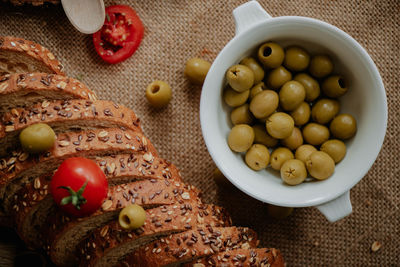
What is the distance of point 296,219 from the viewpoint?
2.24 metres

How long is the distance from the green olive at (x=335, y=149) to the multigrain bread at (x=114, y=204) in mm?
676

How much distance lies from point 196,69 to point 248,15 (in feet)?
1.58

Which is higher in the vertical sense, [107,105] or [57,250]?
[107,105]

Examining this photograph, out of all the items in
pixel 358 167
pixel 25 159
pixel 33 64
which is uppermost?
pixel 358 167

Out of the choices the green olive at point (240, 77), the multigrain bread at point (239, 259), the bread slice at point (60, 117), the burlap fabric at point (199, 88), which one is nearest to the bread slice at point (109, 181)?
the bread slice at point (60, 117)

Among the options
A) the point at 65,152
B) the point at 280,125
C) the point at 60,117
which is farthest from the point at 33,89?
the point at 280,125

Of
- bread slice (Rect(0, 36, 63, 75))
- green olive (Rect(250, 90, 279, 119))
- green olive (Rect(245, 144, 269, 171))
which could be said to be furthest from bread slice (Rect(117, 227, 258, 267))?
bread slice (Rect(0, 36, 63, 75))

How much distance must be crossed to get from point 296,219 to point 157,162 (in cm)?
89

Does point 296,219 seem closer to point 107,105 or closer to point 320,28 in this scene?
point 320,28

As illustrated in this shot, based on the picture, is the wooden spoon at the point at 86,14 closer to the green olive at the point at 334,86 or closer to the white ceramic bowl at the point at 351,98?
the white ceramic bowl at the point at 351,98

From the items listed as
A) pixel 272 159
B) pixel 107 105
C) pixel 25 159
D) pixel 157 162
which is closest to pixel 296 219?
pixel 272 159

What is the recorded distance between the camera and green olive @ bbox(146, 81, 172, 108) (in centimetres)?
215

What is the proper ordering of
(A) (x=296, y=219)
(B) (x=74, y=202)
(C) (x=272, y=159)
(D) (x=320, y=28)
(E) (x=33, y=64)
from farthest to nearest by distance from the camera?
(A) (x=296, y=219), (E) (x=33, y=64), (C) (x=272, y=159), (D) (x=320, y=28), (B) (x=74, y=202)

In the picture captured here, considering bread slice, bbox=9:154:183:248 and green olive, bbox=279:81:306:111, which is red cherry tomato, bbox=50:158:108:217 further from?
green olive, bbox=279:81:306:111
